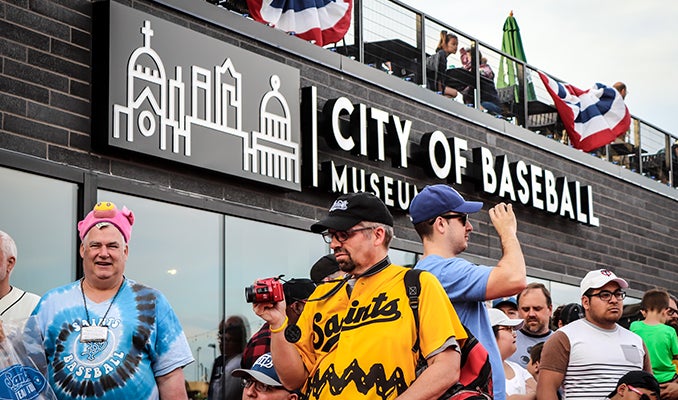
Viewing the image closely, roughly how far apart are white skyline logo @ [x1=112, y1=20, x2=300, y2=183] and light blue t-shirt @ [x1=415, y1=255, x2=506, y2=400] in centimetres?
450

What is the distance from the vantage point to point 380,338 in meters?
4.55

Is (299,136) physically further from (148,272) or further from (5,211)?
(5,211)

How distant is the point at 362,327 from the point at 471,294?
0.71m

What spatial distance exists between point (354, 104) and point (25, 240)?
15.1 feet

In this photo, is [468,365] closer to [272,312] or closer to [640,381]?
[272,312]

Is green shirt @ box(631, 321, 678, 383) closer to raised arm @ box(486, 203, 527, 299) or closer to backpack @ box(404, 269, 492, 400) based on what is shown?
raised arm @ box(486, 203, 527, 299)

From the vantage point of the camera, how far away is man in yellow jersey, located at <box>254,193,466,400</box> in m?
4.51

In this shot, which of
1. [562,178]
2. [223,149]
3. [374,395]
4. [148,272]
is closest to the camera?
[374,395]

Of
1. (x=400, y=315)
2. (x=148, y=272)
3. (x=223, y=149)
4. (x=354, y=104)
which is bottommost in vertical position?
(x=400, y=315)

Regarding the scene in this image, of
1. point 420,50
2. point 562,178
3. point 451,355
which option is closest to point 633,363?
point 451,355

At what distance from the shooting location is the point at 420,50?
1398 centimetres

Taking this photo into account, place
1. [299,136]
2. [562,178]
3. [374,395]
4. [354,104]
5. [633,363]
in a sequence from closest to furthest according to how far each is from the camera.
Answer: [374,395] < [633,363] < [299,136] < [354,104] < [562,178]

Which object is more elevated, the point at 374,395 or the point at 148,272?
the point at 148,272

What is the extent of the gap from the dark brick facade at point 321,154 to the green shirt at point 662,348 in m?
3.47
